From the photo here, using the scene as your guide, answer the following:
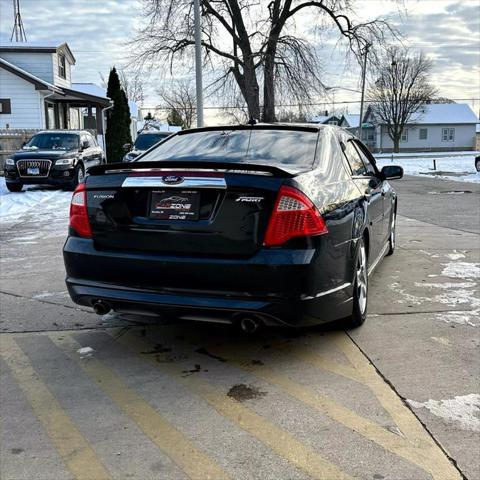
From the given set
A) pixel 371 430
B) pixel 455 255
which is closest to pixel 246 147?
pixel 371 430

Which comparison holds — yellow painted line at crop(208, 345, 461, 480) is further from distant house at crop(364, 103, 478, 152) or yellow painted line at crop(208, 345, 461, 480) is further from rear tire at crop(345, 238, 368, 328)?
distant house at crop(364, 103, 478, 152)

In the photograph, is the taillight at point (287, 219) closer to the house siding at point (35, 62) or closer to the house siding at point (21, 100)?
the house siding at point (21, 100)

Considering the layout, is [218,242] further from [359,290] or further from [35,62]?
[35,62]

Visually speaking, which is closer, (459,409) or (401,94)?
(459,409)

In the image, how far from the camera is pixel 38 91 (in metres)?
25.5

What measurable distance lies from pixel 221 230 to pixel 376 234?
2321 mm

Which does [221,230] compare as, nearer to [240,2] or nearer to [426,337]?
[426,337]

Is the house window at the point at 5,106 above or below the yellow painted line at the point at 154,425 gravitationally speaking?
above

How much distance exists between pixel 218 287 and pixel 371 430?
46.5 inches

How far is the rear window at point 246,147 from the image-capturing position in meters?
4.09

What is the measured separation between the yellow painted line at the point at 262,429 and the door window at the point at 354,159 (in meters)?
2.25

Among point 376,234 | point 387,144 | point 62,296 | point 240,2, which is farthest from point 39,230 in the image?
point 387,144

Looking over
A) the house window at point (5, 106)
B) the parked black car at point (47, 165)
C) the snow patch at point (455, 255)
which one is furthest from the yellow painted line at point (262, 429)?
the house window at point (5, 106)

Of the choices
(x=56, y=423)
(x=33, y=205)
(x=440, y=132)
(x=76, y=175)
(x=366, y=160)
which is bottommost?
(x=56, y=423)
